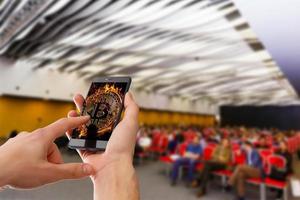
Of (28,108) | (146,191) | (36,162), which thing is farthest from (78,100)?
(28,108)

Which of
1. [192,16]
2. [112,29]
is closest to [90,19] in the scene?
[112,29]

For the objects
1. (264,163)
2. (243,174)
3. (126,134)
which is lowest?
(243,174)

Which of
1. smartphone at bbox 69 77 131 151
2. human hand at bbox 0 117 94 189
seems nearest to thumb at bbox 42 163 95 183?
human hand at bbox 0 117 94 189

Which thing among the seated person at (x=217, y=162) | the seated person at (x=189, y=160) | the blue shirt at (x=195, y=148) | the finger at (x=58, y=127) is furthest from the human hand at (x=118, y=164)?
the blue shirt at (x=195, y=148)

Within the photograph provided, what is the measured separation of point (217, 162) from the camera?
631cm

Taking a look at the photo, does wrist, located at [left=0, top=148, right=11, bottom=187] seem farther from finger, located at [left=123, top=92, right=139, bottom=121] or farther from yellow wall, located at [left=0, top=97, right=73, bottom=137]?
yellow wall, located at [left=0, top=97, right=73, bottom=137]

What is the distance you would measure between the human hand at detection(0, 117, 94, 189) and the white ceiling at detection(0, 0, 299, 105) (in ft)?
15.5

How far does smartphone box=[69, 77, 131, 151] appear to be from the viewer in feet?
2.71

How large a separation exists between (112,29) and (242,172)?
4317 mm

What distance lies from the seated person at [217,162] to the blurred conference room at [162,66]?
2 centimetres

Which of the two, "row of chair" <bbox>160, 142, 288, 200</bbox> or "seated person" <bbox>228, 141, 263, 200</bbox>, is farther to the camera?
"seated person" <bbox>228, 141, 263, 200</bbox>

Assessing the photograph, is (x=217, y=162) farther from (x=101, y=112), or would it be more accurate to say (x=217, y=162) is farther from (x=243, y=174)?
(x=101, y=112)

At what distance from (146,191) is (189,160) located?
437 centimetres

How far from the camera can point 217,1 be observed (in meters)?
5.34
